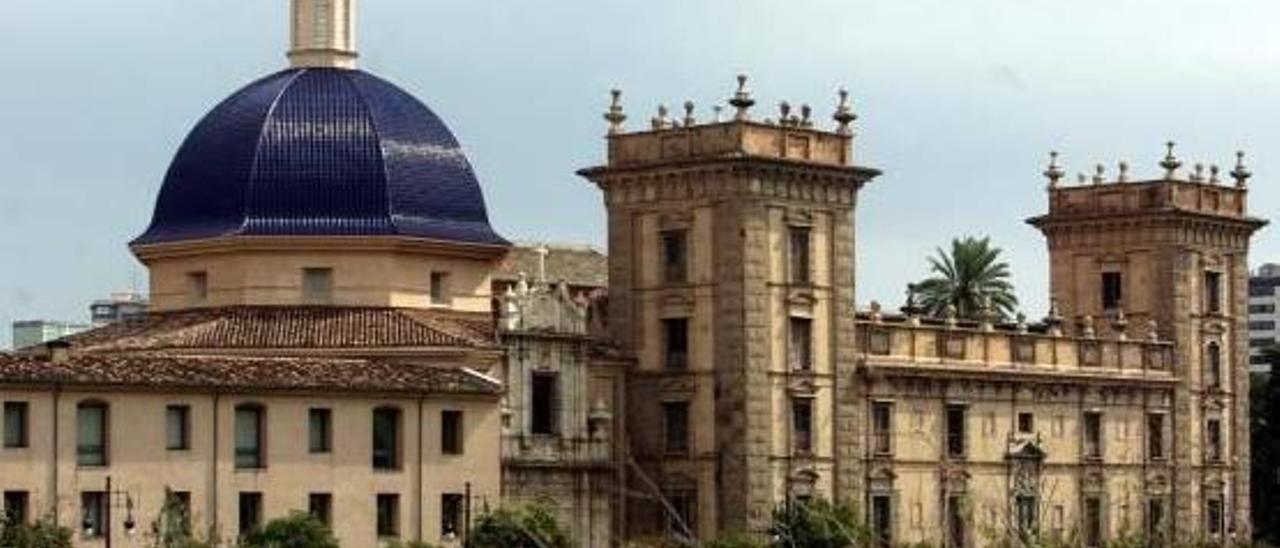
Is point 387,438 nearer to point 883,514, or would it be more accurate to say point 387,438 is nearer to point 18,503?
point 18,503

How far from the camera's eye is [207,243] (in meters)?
87.3

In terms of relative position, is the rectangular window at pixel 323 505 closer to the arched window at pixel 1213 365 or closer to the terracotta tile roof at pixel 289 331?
the terracotta tile roof at pixel 289 331

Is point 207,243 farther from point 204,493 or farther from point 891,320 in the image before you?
point 891,320

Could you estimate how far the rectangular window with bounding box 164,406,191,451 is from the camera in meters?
76.9

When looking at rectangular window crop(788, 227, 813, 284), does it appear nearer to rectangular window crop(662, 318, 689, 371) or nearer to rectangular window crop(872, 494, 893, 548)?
rectangular window crop(662, 318, 689, 371)

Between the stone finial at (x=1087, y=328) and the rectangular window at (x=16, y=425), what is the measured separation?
37792 mm

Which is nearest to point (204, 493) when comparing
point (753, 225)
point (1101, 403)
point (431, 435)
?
point (431, 435)

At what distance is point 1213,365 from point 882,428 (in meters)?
18.1

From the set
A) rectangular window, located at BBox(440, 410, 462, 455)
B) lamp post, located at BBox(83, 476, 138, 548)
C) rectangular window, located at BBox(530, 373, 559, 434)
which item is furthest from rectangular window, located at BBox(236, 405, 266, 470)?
rectangular window, located at BBox(530, 373, 559, 434)

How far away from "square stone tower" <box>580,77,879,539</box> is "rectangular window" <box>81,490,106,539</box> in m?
16.6

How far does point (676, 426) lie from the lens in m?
89.8

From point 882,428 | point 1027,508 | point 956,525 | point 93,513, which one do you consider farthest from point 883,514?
point 93,513

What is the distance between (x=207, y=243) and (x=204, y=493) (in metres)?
11.7

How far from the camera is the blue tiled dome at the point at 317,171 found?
87062 millimetres
